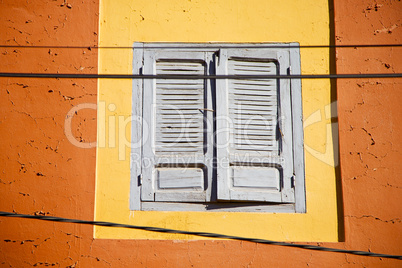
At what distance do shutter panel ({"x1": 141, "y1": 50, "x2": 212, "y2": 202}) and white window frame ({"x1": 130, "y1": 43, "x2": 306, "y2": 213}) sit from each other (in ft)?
0.06

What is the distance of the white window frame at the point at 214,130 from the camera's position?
14.0 ft

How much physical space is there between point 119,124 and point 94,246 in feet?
3.47

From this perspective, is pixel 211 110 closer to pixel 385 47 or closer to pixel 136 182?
pixel 136 182

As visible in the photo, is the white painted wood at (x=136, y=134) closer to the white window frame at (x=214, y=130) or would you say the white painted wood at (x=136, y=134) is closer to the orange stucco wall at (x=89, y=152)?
the white window frame at (x=214, y=130)

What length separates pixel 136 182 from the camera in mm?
4301

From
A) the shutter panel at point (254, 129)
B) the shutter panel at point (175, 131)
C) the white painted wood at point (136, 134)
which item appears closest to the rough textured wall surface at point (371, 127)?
the shutter panel at point (254, 129)

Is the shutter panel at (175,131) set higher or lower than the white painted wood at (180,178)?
higher

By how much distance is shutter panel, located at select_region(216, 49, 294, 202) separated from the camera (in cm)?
427

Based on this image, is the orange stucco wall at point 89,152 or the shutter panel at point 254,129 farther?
the shutter panel at point 254,129

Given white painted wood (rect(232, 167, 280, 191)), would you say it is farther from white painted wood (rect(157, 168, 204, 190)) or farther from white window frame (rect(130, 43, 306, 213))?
white painted wood (rect(157, 168, 204, 190))

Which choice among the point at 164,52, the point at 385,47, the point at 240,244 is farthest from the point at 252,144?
the point at 385,47

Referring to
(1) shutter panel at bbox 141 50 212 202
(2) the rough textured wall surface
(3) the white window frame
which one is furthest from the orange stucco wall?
(1) shutter panel at bbox 141 50 212 202

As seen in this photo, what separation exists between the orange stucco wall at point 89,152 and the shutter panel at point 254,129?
0.45 metres

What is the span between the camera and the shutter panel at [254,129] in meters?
4.27
